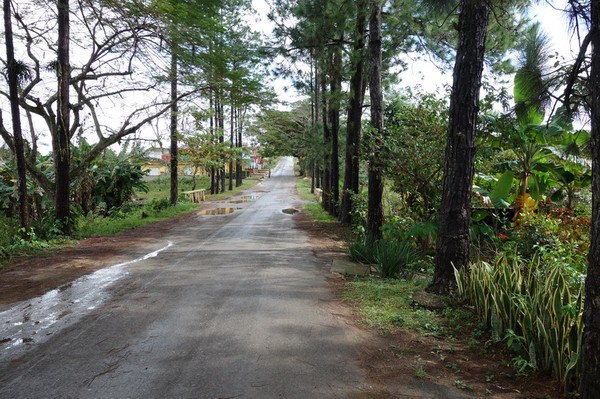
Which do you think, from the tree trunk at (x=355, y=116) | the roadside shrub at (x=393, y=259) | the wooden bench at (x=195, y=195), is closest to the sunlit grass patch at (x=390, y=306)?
the roadside shrub at (x=393, y=259)

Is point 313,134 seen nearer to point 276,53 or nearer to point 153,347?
point 276,53

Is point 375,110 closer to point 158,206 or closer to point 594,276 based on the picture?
point 594,276

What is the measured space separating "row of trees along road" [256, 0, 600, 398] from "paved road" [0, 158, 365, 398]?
6.59ft

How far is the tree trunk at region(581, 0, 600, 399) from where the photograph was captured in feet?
9.09

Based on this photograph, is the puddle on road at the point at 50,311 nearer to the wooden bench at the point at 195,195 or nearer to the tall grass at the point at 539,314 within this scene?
the tall grass at the point at 539,314

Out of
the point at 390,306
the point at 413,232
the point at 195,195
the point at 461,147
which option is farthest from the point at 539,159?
the point at 195,195

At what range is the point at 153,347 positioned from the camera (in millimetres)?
4055

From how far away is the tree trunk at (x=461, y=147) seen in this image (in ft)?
17.9

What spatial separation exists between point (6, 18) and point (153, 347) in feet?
30.2

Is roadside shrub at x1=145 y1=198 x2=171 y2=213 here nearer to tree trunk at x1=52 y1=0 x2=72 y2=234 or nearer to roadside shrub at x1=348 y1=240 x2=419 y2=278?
tree trunk at x1=52 y1=0 x2=72 y2=234

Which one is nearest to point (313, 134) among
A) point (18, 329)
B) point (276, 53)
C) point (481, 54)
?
point (276, 53)

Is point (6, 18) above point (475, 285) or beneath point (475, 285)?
above

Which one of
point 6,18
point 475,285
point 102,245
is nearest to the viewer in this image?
point 475,285

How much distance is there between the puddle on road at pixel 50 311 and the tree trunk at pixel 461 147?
4707 millimetres
